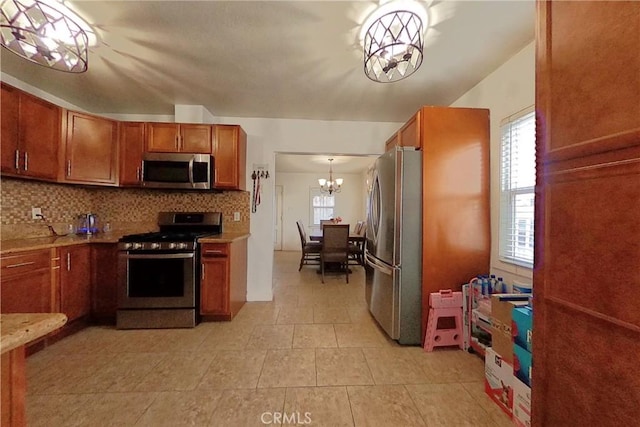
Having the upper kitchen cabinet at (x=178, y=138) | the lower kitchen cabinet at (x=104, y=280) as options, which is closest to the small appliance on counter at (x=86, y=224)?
the lower kitchen cabinet at (x=104, y=280)

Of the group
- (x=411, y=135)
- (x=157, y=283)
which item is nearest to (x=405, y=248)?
(x=411, y=135)

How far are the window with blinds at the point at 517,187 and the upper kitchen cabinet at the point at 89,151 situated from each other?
3.92 m

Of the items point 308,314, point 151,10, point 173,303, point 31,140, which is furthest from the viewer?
point 308,314

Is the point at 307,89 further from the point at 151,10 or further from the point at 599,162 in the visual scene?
the point at 599,162

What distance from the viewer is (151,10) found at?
1.65 meters

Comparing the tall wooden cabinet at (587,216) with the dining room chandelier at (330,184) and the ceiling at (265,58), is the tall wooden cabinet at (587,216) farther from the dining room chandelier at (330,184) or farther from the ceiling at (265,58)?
the dining room chandelier at (330,184)

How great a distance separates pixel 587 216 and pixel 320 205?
721cm

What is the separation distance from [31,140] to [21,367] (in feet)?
8.55

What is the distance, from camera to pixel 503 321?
161 cm

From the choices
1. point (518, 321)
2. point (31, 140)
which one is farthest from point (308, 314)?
point (31, 140)

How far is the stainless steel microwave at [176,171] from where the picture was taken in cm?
285

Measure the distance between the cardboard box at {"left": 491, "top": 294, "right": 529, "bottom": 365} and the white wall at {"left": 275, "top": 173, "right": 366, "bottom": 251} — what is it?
20.0ft

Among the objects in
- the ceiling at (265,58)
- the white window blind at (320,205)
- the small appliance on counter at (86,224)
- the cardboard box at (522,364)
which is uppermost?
the ceiling at (265,58)

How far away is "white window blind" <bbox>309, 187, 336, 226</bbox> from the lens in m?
7.87
